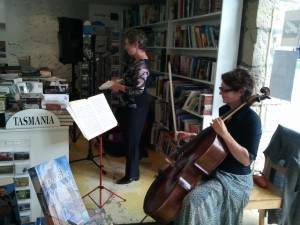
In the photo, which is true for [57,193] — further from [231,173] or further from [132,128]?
[132,128]

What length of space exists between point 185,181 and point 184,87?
145 cm

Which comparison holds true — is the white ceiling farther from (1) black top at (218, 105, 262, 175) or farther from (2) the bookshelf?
(1) black top at (218, 105, 262, 175)

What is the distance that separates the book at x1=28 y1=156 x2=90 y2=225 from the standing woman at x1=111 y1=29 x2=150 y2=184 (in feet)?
3.48

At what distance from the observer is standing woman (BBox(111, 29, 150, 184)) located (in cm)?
247

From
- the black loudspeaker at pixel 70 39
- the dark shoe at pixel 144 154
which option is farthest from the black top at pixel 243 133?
the black loudspeaker at pixel 70 39

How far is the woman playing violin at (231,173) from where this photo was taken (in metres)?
1.52

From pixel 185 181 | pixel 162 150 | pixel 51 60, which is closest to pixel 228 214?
pixel 185 181

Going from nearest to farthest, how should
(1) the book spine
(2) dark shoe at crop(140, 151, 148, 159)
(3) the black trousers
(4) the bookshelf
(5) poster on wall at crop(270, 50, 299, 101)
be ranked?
(1) the book spine, (5) poster on wall at crop(270, 50, 299, 101), (4) the bookshelf, (3) the black trousers, (2) dark shoe at crop(140, 151, 148, 159)

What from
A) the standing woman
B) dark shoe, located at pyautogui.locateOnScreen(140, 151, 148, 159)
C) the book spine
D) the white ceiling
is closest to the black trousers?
A: the standing woman

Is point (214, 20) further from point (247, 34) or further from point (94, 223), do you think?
point (94, 223)

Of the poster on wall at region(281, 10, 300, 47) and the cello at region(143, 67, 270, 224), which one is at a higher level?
the poster on wall at region(281, 10, 300, 47)

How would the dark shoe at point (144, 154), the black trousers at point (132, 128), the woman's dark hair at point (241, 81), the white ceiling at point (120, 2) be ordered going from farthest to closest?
1. the white ceiling at point (120, 2)
2. the dark shoe at point (144, 154)
3. the black trousers at point (132, 128)
4. the woman's dark hair at point (241, 81)

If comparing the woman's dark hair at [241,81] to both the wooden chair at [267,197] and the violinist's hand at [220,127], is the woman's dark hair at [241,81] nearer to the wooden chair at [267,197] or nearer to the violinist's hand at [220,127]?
the violinist's hand at [220,127]

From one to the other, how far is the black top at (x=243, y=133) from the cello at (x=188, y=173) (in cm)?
8
